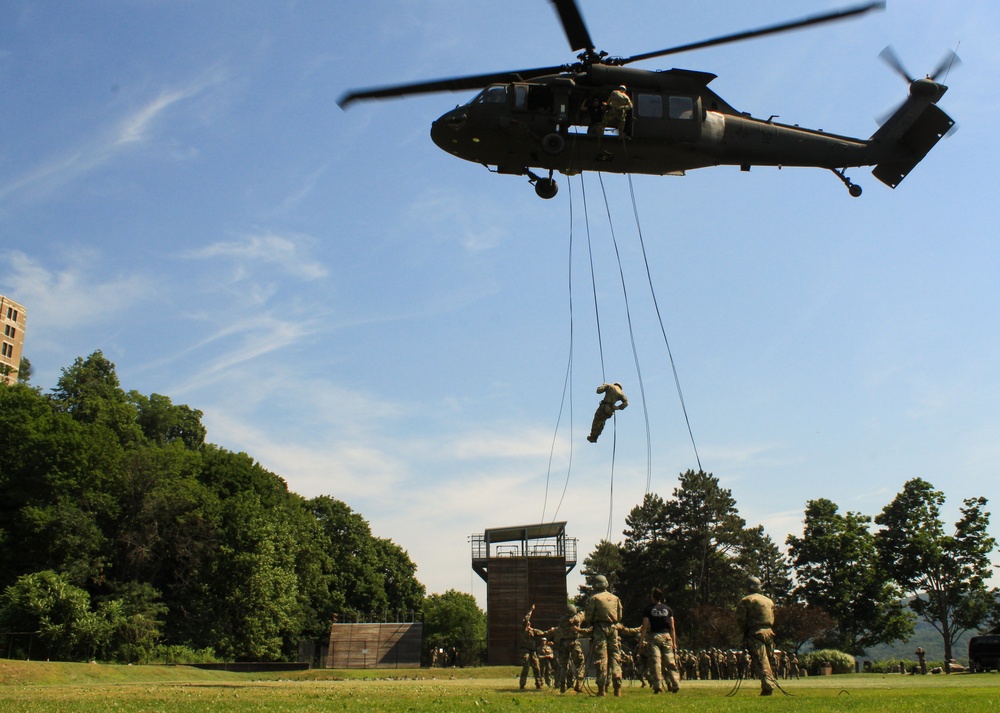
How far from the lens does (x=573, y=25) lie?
61.2 ft

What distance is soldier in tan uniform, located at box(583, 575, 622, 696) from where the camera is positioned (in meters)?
15.2

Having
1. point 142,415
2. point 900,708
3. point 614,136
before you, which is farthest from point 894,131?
point 142,415

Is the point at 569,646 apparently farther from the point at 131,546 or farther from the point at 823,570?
the point at 823,570

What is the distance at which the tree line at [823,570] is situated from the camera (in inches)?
2238

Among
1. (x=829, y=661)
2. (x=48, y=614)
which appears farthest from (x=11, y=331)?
(x=829, y=661)

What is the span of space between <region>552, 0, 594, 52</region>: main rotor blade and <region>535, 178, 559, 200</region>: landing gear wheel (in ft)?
9.62

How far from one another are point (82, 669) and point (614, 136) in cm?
1903

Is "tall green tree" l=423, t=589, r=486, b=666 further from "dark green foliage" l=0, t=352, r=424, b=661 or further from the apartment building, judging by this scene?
the apartment building

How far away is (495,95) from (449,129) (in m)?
1.30

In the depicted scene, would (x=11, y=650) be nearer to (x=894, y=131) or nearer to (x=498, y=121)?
(x=498, y=121)

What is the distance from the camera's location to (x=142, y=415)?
241 ft

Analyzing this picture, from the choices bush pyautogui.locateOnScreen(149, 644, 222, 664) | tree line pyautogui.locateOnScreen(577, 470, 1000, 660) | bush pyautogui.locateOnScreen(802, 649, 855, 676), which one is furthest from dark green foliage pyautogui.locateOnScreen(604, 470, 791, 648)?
bush pyautogui.locateOnScreen(149, 644, 222, 664)

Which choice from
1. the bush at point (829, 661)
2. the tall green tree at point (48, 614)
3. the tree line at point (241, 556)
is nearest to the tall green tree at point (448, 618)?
the tree line at point (241, 556)

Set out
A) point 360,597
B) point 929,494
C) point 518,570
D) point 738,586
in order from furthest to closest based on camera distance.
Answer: point 360,597 → point 738,586 → point 929,494 → point 518,570
